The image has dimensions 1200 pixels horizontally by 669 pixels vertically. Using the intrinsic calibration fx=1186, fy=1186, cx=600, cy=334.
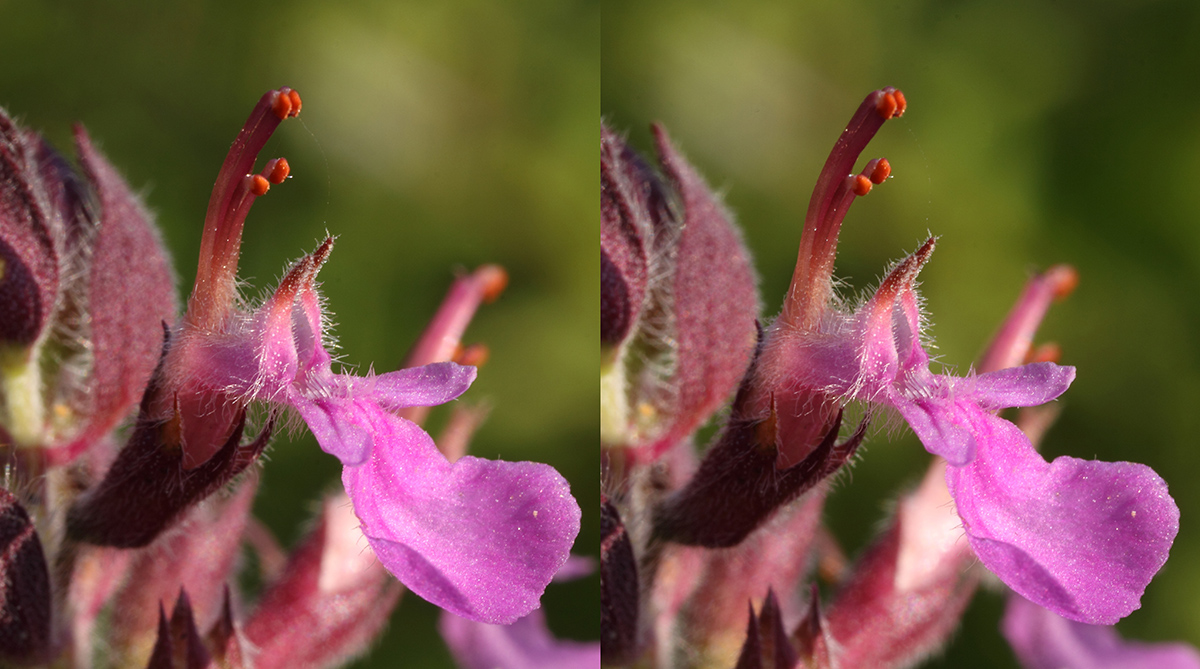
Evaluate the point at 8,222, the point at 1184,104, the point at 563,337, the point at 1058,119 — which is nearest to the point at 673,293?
the point at 8,222

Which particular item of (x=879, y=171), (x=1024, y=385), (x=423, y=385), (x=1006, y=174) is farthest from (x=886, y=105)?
(x=1006, y=174)

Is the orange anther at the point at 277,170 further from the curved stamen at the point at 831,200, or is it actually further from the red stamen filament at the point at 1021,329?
the red stamen filament at the point at 1021,329

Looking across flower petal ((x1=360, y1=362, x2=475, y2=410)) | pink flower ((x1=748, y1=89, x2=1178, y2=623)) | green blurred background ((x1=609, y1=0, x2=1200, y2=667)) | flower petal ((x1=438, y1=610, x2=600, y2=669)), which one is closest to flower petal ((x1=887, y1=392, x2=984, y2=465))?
pink flower ((x1=748, y1=89, x2=1178, y2=623))

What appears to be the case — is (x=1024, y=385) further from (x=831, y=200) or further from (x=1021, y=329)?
(x=1021, y=329)

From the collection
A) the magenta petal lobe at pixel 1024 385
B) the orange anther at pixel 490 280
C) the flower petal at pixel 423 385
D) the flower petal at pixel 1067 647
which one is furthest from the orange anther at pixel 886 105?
the flower petal at pixel 1067 647

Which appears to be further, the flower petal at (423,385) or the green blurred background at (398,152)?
the green blurred background at (398,152)

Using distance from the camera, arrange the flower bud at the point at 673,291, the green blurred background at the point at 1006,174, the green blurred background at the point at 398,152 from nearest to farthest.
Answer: the flower bud at the point at 673,291 → the green blurred background at the point at 398,152 → the green blurred background at the point at 1006,174

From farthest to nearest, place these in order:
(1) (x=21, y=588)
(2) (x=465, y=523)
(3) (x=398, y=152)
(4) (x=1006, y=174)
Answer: (4) (x=1006, y=174)
(3) (x=398, y=152)
(1) (x=21, y=588)
(2) (x=465, y=523)
